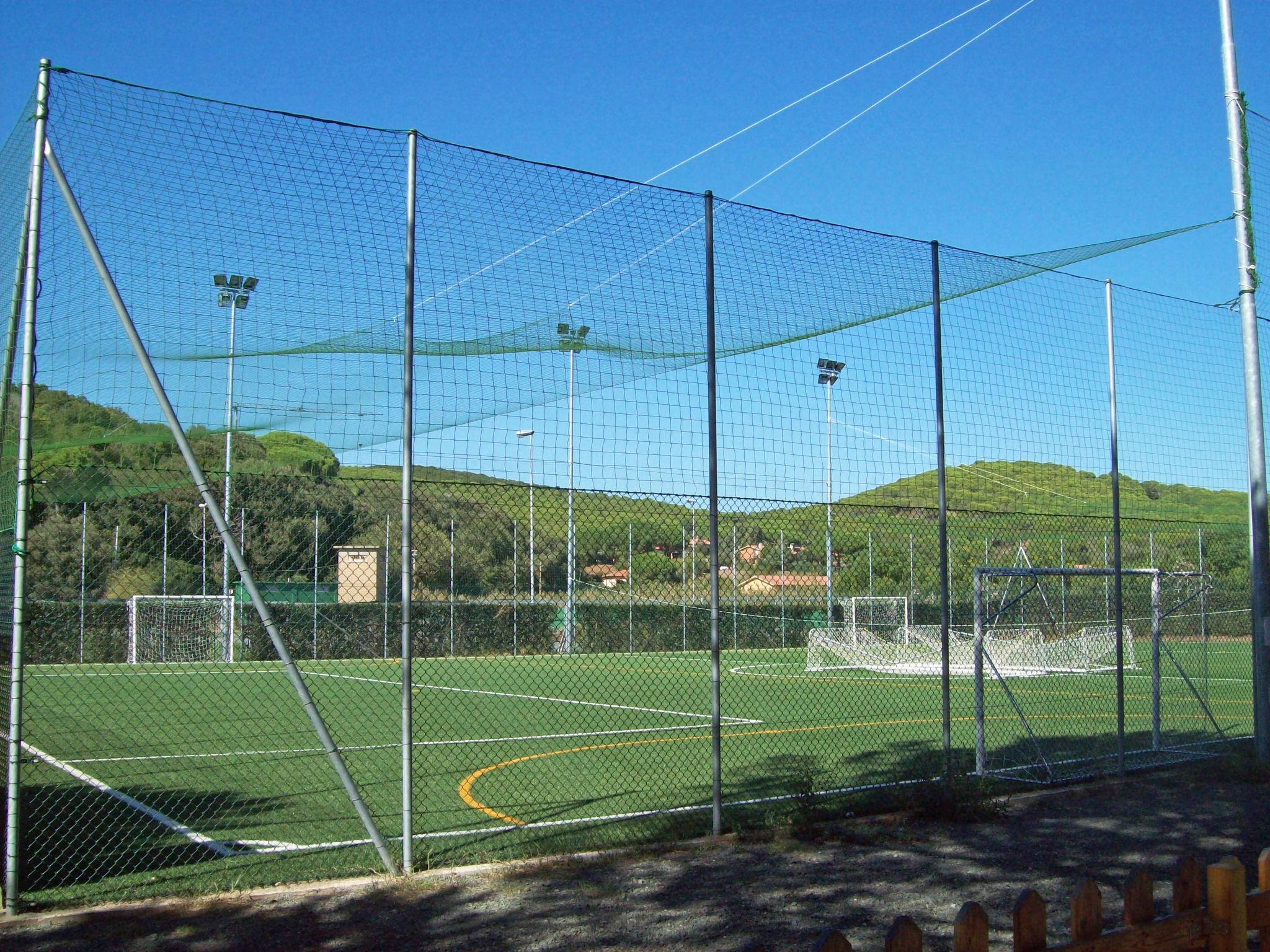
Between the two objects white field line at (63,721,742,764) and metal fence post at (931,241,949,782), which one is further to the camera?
white field line at (63,721,742,764)

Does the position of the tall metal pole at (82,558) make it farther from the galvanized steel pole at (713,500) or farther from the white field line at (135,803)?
the galvanized steel pole at (713,500)

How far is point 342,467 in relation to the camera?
651 cm

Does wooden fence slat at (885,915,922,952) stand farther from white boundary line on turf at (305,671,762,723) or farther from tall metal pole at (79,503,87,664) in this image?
tall metal pole at (79,503,87,664)

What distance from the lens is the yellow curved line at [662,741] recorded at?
8.58 meters

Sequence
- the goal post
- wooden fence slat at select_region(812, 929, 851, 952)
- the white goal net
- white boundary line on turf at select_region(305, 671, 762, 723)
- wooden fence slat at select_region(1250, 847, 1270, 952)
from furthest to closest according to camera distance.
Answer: the white goal net, white boundary line on turf at select_region(305, 671, 762, 723), the goal post, wooden fence slat at select_region(1250, 847, 1270, 952), wooden fence slat at select_region(812, 929, 851, 952)

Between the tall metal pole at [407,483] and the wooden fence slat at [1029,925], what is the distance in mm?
3725

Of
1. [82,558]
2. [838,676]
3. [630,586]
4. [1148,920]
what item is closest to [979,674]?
[630,586]

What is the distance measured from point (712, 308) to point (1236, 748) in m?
6.94

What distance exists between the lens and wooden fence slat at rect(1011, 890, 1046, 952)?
273 centimetres

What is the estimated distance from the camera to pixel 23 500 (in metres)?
5.32

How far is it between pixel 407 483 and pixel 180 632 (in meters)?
21.5

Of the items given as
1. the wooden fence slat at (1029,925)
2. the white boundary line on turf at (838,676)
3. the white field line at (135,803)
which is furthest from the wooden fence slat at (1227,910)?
the white boundary line on turf at (838,676)

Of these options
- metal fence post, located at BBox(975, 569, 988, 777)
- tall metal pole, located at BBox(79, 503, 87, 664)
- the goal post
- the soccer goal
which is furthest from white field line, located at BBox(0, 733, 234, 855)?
the soccer goal

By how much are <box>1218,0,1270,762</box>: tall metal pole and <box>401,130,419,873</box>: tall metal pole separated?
7151 millimetres
